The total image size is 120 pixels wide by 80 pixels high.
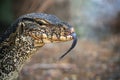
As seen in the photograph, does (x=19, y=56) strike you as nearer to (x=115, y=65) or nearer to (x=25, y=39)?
(x=25, y=39)

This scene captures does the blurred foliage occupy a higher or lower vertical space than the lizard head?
higher

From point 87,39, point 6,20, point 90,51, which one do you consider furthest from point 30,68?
point 87,39

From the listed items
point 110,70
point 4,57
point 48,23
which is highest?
point 48,23

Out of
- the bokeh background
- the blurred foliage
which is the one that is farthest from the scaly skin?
the blurred foliage

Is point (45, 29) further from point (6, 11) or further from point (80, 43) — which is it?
point (80, 43)

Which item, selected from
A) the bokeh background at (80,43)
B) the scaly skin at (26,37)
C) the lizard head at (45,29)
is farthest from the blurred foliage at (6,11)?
the lizard head at (45,29)

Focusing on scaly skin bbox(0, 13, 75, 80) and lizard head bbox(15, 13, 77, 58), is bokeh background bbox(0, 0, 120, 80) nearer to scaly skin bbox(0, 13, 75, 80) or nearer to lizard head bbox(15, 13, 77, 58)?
scaly skin bbox(0, 13, 75, 80)

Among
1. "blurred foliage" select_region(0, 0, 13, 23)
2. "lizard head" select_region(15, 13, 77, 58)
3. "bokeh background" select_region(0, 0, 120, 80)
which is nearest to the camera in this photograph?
"lizard head" select_region(15, 13, 77, 58)
